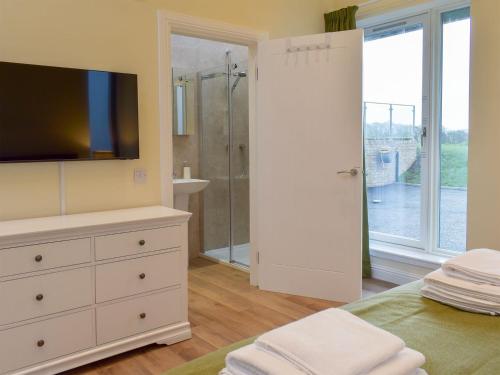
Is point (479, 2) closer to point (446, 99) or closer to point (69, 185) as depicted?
point (446, 99)

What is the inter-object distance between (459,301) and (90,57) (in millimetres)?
2425

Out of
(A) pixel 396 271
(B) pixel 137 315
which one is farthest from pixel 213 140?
(B) pixel 137 315

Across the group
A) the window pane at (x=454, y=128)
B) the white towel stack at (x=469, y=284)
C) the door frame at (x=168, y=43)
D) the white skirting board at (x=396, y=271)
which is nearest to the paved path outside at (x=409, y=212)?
the window pane at (x=454, y=128)

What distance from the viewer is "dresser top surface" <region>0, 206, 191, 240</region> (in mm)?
2248

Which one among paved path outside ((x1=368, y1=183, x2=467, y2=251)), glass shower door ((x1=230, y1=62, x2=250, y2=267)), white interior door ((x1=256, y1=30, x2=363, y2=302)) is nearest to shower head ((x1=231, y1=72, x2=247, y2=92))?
glass shower door ((x1=230, y1=62, x2=250, y2=267))

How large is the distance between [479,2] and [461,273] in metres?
2.22

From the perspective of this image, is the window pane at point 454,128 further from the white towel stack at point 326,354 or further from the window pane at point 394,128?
the white towel stack at point 326,354

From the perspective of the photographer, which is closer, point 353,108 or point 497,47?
point 497,47

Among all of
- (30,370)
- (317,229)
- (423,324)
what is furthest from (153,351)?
(423,324)

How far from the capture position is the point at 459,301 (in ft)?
5.12

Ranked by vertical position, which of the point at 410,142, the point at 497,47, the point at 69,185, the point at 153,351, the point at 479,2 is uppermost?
the point at 479,2

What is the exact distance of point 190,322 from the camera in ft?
10.2

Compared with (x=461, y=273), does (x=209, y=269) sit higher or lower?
lower

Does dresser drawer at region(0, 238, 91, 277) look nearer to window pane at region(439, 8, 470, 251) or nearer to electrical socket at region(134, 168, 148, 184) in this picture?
electrical socket at region(134, 168, 148, 184)
